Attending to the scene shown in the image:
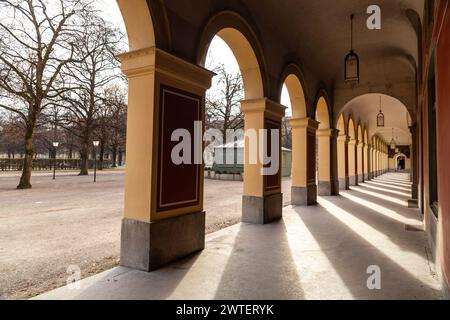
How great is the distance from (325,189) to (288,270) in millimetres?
9259

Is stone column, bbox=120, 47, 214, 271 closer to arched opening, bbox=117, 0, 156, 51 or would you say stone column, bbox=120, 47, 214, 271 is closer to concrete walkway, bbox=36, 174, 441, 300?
arched opening, bbox=117, 0, 156, 51

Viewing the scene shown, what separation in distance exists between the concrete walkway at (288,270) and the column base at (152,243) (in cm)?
16

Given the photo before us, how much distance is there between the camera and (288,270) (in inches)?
151

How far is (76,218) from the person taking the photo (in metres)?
7.23

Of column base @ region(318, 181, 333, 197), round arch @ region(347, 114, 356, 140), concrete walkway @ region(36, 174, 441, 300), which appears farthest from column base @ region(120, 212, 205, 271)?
round arch @ region(347, 114, 356, 140)

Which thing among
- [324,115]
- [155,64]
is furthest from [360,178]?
[155,64]

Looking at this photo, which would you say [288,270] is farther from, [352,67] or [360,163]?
[360,163]

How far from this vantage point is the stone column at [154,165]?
388cm

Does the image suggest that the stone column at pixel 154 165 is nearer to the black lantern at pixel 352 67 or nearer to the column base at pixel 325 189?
the black lantern at pixel 352 67

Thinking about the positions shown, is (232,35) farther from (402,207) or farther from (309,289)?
(402,207)

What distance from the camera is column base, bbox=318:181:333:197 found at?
1242 centimetres

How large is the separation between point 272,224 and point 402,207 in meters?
5.05
